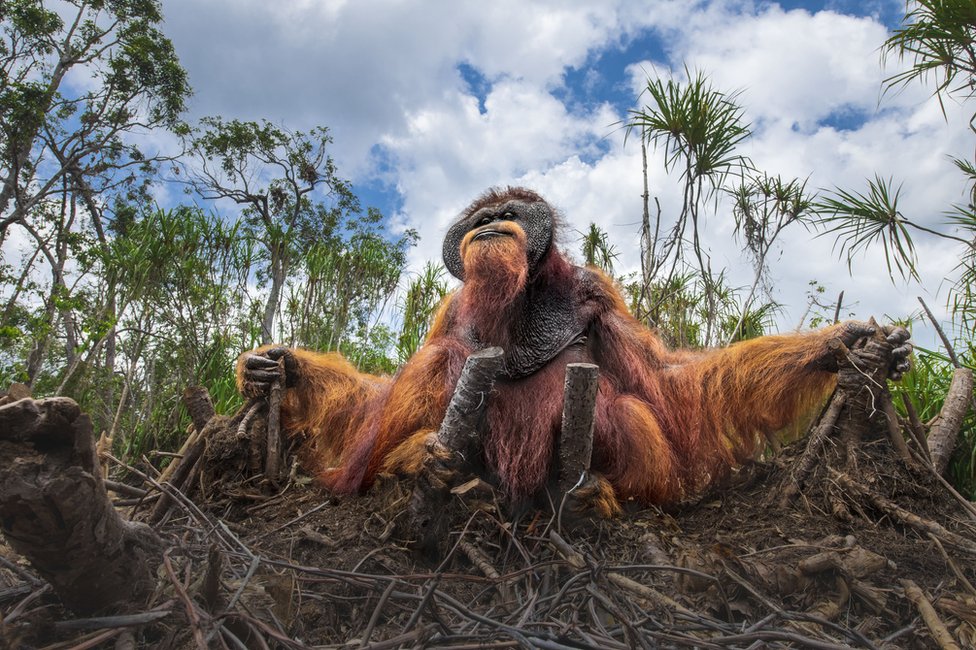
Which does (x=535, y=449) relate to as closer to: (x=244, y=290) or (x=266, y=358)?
(x=266, y=358)

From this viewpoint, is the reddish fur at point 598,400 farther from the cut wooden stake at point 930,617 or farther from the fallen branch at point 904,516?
the cut wooden stake at point 930,617

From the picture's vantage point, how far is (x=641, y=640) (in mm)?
1177

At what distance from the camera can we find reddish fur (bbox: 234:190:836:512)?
2.66 m

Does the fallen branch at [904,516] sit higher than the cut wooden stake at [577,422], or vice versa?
the cut wooden stake at [577,422]

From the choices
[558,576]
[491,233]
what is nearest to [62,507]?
[558,576]

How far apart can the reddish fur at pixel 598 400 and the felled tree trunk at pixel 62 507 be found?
1257mm

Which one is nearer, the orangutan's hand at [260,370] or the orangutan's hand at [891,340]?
the orangutan's hand at [891,340]

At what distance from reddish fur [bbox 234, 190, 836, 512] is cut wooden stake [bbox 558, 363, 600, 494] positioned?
0.15 meters

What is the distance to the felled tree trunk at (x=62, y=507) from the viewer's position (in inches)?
46.5

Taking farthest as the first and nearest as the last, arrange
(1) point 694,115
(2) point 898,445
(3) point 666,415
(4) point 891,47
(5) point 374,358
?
(5) point 374,358 → (4) point 891,47 → (1) point 694,115 → (3) point 666,415 → (2) point 898,445

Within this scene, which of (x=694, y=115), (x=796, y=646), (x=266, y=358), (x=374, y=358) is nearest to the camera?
(x=796, y=646)

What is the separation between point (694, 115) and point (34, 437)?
236 inches

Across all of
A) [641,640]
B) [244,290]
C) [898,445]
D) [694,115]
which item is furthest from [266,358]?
[244,290]

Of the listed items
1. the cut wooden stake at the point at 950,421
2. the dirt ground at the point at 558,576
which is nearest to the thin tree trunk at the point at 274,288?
the dirt ground at the point at 558,576
